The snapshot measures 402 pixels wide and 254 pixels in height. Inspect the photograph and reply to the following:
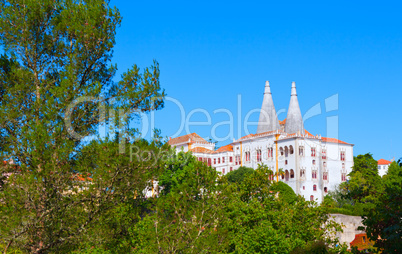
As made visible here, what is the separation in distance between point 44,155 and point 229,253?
43.7 ft

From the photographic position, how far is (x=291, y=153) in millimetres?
86562

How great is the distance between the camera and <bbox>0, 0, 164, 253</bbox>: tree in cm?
1359

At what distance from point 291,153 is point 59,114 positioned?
7471cm

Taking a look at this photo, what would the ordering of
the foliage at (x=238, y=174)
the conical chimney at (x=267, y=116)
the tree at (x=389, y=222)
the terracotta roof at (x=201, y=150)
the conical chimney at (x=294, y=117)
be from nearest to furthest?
the tree at (x=389, y=222)
the foliage at (x=238, y=174)
the conical chimney at (x=294, y=117)
the conical chimney at (x=267, y=116)
the terracotta roof at (x=201, y=150)

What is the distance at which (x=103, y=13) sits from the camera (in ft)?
51.9

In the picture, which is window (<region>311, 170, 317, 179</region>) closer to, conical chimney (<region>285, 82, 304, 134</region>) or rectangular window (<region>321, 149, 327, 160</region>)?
rectangular window (<region>321, 149, 327, 160</region>)

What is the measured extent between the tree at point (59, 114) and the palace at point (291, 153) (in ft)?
223

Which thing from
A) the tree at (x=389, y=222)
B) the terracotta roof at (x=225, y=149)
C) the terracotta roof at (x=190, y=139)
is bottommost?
the tree at (x=389, y=222)

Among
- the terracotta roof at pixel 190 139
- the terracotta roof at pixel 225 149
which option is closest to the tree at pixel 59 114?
the terracotta roof at pixel 225 149

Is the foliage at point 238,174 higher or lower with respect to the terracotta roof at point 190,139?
lower

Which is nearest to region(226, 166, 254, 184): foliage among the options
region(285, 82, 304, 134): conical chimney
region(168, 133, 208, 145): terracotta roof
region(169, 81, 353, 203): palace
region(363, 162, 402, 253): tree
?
region(169, 81, 353, 203): palace

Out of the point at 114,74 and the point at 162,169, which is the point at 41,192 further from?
the point at 114,74

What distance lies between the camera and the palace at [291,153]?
282ft

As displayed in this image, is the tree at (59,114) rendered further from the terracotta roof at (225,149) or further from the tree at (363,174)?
the terracotta roof at (225,149)
